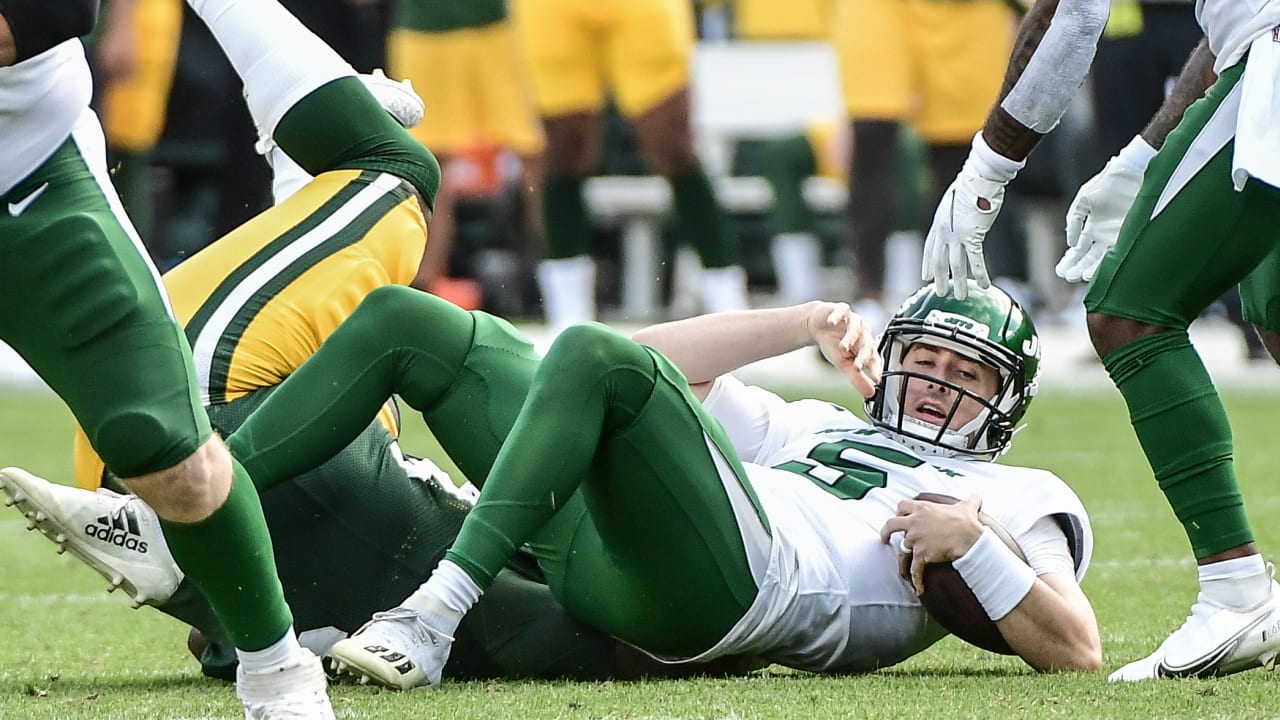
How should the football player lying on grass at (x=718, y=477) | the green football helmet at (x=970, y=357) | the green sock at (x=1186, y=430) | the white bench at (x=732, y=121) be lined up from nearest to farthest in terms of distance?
the football player lying on grass at (x=718, y=477)
the green sock at (x=1186, y=430)
the green football helmet at (x=970, y=357)
the white bench at (x=732, y=121)

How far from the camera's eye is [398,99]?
14.7 feet

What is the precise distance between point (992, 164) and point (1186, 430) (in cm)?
55

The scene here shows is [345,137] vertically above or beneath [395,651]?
above

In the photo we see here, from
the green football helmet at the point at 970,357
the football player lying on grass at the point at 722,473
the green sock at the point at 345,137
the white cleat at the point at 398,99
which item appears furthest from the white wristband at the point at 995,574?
the white cleat at the point at 398,99

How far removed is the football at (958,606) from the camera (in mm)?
3344

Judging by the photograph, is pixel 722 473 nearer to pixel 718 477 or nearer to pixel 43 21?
pixel 718 477

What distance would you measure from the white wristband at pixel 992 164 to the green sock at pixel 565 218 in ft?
17.7

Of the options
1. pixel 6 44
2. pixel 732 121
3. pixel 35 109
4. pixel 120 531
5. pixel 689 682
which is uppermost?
pixel 6 44

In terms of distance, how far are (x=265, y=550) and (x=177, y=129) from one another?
30.6 feet

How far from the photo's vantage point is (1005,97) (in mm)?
3578

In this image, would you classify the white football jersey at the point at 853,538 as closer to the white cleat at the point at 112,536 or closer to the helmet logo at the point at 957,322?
the helmet logo at the point at 957,322

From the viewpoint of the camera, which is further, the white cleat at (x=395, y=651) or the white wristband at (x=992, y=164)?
the white wristband at (x=992, y=164)

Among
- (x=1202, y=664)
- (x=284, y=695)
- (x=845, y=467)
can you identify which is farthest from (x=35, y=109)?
(x=1202, y=664)

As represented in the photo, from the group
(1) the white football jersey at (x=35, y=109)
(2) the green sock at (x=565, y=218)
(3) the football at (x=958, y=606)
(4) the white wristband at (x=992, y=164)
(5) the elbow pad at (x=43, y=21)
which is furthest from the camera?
(2) the green sock at (x=565, y=218)
